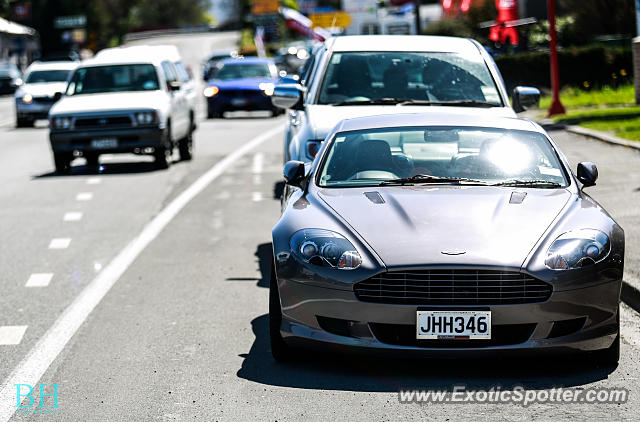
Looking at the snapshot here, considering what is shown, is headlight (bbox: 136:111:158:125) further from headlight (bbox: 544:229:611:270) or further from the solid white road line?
headlight (bbox: 544:229:611:270)

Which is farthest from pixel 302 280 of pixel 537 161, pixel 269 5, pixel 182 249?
pixel 269 5

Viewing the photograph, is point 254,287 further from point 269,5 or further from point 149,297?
point 269,5

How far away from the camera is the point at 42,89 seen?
3478 cm

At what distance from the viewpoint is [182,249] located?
11.5m

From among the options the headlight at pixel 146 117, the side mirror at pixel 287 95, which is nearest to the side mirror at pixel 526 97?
the side mirror at pixel 287 95

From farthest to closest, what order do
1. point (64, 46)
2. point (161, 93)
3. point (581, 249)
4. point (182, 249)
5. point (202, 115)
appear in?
1. point (64, 46)
2. point (202, 115)
3. point (161, 93)
4. point (182, 249)
5. point (581, 249)

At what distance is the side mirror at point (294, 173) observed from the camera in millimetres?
7754

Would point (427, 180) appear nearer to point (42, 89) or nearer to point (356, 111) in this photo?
point (356, 111)

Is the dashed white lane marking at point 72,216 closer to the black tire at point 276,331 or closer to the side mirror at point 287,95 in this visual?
the side mirror at point 287,95

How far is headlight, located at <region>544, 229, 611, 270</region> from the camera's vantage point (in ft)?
20.7

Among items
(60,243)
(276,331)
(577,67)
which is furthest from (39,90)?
(276,331)

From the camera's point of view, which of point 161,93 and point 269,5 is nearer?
point 161,93

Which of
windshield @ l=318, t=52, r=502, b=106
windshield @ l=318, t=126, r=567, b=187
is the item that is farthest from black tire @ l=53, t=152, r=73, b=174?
windshield @ l=318, t=126, r=567, b=187

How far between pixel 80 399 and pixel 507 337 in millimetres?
2221
